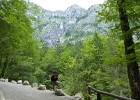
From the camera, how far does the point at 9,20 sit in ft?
59.8

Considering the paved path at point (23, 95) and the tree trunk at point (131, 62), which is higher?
the tree trunk at point (131, 62)

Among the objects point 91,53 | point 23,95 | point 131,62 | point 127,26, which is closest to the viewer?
point 131,62

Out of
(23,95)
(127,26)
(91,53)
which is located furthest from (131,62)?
(91,53)

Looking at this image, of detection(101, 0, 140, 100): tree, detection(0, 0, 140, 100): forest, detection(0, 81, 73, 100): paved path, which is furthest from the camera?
detection(0, 81, 73, 100): paved path

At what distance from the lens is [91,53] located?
1757 inches

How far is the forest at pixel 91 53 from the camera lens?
1229cm

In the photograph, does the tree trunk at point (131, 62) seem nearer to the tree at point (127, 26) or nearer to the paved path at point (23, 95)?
the tree at point (127, 26)

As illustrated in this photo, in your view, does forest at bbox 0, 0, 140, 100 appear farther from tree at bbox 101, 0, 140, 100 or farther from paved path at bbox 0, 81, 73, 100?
paved path at bbox 0, 81, 73, 100

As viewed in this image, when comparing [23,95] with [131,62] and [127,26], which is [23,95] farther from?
[127,26]

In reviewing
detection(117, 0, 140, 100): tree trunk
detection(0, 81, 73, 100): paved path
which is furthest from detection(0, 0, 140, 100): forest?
detection(0, 81, 73, 100): paved path

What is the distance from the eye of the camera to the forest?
40.3ft

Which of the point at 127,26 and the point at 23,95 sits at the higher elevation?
the point at 127,26

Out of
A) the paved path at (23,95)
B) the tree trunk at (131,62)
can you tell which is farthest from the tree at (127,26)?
the paved path at (23,95)

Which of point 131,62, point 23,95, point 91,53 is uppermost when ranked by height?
point 91,53
